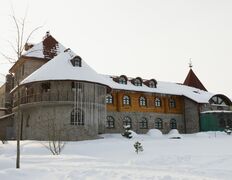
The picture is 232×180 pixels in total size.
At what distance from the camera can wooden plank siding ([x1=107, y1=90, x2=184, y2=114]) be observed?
120 feet

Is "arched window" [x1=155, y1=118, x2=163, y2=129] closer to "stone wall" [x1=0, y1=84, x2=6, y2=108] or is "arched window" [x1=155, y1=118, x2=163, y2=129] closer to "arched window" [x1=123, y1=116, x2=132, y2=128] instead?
"arched window" [x1=123, y1=116, x2=132, y2=128]

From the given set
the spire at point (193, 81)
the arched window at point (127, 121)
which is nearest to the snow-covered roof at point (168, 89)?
the arched window at point (127, 121)

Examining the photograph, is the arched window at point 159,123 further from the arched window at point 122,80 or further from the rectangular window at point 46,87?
the rectangular window at point 46,87

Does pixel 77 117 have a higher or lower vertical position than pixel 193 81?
lower

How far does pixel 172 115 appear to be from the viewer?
40094 millimetres

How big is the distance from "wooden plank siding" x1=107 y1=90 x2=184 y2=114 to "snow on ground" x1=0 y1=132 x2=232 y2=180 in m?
12.4

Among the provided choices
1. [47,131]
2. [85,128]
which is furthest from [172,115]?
[47,131]

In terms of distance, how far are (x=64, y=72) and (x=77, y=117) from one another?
13.2 ft

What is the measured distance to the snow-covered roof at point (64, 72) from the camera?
26.2 meters

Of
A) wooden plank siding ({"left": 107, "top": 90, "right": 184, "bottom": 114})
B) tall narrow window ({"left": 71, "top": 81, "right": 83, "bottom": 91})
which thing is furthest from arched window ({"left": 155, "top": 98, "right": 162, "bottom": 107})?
tall narrow window ({"left": 71, "top": 81, "right": 83, "bottom": 91})

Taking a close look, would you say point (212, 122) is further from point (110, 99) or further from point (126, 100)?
point (110, 99)

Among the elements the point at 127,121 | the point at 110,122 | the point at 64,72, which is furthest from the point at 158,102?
the point at 64,72

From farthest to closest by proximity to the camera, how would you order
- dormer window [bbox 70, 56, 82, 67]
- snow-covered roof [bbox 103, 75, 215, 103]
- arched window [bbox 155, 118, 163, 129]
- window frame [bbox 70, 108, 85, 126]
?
1. arched window [bbox 155, 118, 163, 129]
2. snow-covered roof [bbox 103, 75, 215, 103]
3. dormer window [bbox 70, 56, 82, 67]
4. window frame [bbox 70, 108, 85, 126]

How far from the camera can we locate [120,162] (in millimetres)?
16344
